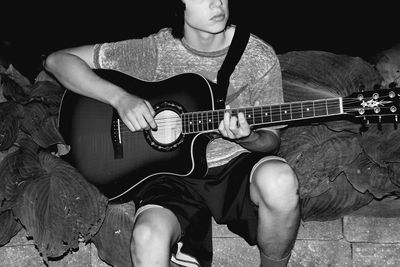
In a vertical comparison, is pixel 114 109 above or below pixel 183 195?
above

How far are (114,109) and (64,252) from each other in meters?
0.79

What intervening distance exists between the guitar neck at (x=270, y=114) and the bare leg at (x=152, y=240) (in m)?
0.47

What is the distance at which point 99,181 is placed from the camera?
248 centimetres

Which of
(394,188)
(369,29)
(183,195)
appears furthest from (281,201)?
(369,29)

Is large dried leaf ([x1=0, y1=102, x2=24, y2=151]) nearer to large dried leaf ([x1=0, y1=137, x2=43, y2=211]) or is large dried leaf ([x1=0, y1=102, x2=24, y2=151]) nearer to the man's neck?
large dried leaf ([x1=0, y1=137, x2=43, y2=211])

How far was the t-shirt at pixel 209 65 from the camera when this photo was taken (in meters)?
2.37

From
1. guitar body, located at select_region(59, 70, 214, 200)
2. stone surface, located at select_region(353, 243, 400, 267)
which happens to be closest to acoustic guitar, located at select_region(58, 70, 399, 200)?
guitar body, located at select_region(59, 70, 214, 200)

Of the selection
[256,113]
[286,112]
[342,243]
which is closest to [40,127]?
[256,113]

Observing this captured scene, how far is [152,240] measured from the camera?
6.45 feet

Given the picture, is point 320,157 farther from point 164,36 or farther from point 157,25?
point 157,25

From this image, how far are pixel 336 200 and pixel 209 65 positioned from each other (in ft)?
3.08

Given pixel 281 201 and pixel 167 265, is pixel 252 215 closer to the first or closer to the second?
pixel 281 201

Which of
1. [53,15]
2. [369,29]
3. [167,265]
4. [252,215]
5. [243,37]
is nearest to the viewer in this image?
[167,265]

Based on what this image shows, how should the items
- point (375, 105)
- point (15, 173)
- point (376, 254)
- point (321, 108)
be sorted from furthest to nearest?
point (376, 254)
point (15, 173)
point (321, 108)
point (375, 105)
